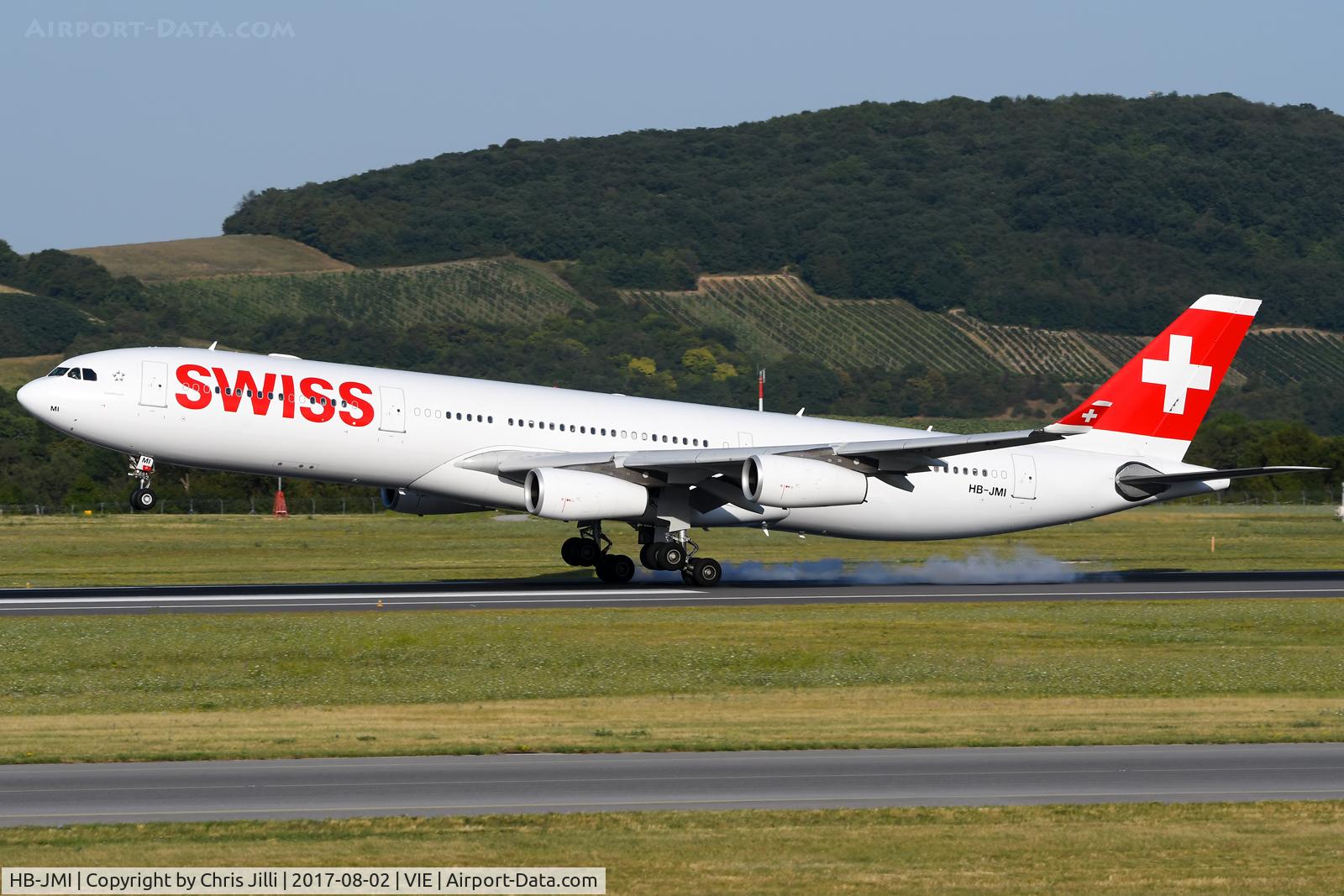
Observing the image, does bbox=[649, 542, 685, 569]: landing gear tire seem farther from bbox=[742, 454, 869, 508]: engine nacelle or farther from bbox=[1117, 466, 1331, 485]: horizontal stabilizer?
bbox=[1117, 466, 1331, 485]: horizontal stabilizer

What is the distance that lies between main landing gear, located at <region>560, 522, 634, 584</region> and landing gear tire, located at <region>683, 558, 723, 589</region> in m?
1.72

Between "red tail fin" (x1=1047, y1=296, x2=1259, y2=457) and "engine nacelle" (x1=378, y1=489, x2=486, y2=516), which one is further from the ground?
"red tail fin" (x1=1047, y1=296, x2=1259, y2=457)

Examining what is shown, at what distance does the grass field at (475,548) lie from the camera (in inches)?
1986

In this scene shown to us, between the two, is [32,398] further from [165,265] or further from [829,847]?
[165,265]

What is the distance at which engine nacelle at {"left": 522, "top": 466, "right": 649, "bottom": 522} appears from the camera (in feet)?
127

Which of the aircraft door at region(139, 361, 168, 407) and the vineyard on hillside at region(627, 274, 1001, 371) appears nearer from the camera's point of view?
the aircraft door at region(139, 361, 168, 407)

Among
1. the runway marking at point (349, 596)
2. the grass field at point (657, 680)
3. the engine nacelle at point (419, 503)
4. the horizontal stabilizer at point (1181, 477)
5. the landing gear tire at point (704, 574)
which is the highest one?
the horizontal stabilizer at point (1181, 477)

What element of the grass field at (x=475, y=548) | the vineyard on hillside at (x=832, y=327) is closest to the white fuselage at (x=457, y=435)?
the grass field at (x=475, y=548)

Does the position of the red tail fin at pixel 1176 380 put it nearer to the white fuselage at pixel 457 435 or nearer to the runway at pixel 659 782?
the white fuselage at pixel 457 435

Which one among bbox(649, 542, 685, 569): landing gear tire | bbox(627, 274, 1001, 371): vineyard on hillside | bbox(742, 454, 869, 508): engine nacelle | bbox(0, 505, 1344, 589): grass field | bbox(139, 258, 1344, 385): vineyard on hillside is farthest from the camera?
bbox(627, 274, 1001, 371): vineyard on hillside

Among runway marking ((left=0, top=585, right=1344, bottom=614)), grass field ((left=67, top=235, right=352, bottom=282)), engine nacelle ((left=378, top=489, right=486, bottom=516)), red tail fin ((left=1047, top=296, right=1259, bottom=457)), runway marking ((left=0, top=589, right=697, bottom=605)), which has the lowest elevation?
runway marking ((left=0, top=585, right=1344, bottom=614))

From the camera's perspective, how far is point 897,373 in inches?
6166

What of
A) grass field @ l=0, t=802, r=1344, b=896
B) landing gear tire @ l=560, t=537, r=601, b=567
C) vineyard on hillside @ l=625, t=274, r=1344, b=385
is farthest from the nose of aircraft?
vineyard on hillside @ l=625, t=274, r=1344, b=385

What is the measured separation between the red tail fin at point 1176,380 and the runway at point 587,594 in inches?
169
